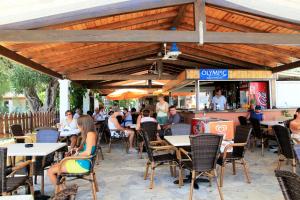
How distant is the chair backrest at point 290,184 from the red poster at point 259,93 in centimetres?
938

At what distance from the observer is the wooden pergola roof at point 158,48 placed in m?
5.95

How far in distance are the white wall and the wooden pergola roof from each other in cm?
101

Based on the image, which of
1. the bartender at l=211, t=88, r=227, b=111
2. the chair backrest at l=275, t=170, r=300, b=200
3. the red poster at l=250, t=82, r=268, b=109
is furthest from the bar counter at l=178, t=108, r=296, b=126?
the chair backrest at l=275, t=170, r=300, b=200

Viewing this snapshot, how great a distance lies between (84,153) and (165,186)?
58.6 inches

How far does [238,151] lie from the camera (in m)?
4.83

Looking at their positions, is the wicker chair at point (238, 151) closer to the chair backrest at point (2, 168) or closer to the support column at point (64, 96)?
the chair backrest at point (2, 168)

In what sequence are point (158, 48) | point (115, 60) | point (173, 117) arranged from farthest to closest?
point (115, 60) < point (158, 48) < point (173, 117)

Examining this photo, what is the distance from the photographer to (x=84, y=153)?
387cm

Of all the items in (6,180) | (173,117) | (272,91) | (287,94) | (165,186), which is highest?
(272,91)

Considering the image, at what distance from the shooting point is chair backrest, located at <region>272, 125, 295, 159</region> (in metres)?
4.64

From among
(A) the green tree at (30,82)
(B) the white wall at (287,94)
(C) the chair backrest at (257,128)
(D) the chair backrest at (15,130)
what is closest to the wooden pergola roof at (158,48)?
(B) the white wall at (287,94)

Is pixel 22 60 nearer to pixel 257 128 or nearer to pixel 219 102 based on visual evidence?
pixel 257 128

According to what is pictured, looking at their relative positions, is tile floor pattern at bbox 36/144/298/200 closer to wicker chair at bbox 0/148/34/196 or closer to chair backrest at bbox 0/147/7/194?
wicker chair at bbox 0/148/34/196

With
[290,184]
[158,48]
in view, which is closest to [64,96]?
[158,48]
